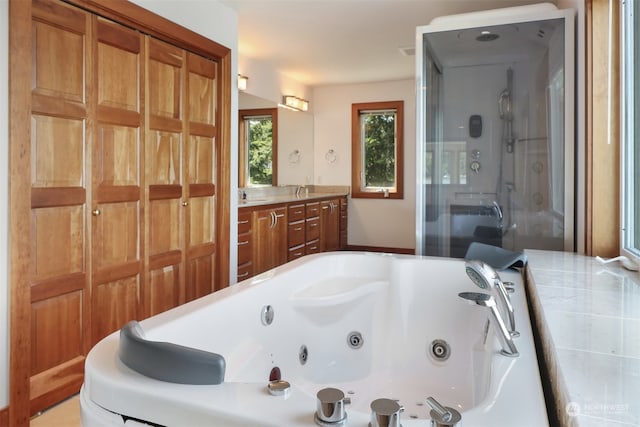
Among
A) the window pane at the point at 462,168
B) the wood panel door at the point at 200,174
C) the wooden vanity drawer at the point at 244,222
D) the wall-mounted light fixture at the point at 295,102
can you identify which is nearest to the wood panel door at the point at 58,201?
the wood panel door at the point at 200,174

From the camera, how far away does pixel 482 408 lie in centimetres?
88

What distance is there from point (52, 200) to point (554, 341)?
2.08 metres

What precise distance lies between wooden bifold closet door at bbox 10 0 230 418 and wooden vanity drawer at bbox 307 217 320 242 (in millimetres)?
1850

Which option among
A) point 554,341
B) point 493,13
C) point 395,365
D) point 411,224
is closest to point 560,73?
point 493,13

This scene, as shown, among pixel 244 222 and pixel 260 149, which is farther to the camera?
pixel 260 149

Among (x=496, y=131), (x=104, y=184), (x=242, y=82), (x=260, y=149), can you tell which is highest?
(x=242, y=82)

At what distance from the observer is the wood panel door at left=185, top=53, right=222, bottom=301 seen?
3137mm

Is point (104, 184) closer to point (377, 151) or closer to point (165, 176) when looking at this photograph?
point (165, 176)

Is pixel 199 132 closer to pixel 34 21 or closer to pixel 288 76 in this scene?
pixel 34 21

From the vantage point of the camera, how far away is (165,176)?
293 cm

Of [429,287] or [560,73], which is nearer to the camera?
[429,287]

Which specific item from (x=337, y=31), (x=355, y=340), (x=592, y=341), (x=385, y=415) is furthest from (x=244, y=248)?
(x=385, y=415)

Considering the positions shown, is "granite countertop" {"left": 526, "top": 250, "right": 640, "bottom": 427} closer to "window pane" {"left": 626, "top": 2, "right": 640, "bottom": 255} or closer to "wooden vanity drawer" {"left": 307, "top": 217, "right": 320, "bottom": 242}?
"window pane" {"left": 626, "top": 2, "right": 640, "bottom": 255}

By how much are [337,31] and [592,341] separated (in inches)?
135
